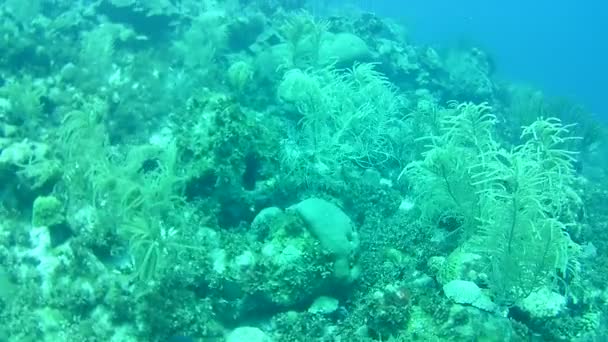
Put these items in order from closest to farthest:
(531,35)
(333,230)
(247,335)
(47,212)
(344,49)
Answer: (247,335)
(333,230)
(47,212)
(344,49)
(531,35)

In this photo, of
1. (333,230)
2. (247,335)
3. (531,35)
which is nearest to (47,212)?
(247,335)

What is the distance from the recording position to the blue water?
133ft

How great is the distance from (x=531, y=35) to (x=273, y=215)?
112 metres

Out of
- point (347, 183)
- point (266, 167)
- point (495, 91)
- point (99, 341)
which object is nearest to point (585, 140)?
point (495, 91)

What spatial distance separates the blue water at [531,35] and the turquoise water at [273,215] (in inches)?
693

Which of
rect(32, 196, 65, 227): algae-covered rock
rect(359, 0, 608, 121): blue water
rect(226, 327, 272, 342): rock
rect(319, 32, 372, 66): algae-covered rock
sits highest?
rect(319, 32, 372, 66): algae-covered rock

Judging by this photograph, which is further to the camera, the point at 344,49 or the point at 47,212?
the point at 344,49

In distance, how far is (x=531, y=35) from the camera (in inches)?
4080

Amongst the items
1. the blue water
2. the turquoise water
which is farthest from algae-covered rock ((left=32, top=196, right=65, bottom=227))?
the blue water

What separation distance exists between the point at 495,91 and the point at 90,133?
1707 centimetres

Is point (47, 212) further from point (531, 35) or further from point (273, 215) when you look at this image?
point (531, 35)

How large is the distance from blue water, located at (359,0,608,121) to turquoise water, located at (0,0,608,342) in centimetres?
1761

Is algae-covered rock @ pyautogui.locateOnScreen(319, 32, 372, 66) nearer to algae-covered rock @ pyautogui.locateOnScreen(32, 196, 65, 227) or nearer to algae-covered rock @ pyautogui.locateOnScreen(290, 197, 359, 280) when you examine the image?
algae-covered rock @ pyautogui.locateOnScreen(290, 197, 359, 280)

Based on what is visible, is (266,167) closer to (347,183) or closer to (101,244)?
(347,183)
